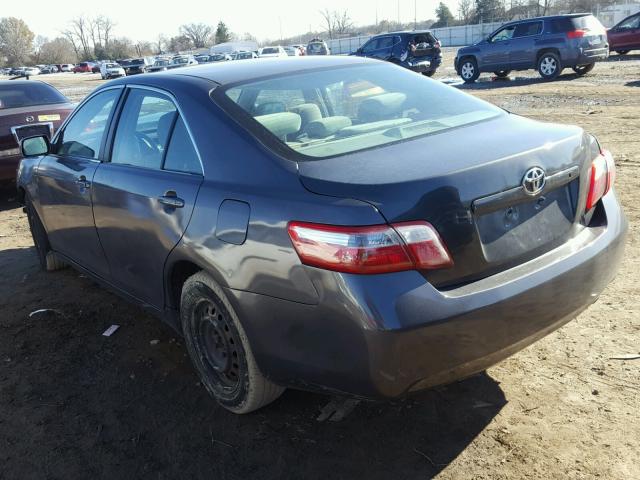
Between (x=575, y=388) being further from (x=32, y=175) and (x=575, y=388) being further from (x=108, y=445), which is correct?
(x=32, y=175)

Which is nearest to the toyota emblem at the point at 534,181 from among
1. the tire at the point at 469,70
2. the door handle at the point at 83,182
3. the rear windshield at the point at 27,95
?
the door handle at the point at 83,182

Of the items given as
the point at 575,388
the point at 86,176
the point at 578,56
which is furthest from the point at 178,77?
the point at 578,56

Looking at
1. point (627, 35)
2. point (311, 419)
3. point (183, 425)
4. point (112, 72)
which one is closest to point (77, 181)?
point (183, 425)

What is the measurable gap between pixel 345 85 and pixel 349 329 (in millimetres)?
1671

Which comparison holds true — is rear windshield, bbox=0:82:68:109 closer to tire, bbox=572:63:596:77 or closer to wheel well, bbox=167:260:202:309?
wheel well, bbox=167:260:202:309

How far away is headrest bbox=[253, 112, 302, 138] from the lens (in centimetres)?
282

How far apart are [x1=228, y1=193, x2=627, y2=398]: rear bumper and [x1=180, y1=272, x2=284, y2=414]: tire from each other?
0.17 m

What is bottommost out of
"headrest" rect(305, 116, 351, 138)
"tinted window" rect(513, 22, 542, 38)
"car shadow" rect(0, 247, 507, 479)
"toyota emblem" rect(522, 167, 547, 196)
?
"car shadow" rect(0, 247, 507, 479)

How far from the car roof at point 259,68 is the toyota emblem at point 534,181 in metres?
1.49

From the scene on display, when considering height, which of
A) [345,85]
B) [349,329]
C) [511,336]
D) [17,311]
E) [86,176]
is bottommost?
[17,311]

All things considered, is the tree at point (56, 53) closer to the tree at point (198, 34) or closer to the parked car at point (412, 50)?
the tree at point (198, 34)

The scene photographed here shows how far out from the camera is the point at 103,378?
3.57 metres

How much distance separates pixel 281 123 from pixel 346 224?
0.91 m

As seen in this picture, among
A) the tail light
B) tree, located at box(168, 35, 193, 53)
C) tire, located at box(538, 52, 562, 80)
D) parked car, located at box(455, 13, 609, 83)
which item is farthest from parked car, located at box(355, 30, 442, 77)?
tree, located at box(168, 35, 193, 53)
